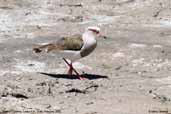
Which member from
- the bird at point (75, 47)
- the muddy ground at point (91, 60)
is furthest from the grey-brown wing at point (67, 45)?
the muddy ground at point (91, 60)

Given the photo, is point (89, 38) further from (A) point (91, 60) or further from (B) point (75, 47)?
(A) point (91, 60)

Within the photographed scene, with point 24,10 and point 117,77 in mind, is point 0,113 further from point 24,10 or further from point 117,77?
point 24,10

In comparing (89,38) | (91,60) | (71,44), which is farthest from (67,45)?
(91,60)

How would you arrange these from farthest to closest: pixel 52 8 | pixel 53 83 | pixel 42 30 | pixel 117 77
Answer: pixel 52 8
pixel 42 30
pixel 117 77
pixel 53 83

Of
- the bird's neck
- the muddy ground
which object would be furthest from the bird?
the muddy ground

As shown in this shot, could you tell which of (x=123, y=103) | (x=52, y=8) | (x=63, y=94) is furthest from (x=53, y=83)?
(x=52, y=8)

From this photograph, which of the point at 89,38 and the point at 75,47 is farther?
the point at 89,38

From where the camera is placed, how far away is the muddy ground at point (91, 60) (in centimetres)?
945

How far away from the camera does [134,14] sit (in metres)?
16.8

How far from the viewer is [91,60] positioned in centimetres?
1273

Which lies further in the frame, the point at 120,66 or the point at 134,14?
the point at 134,14

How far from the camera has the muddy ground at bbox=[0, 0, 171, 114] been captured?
372 inches

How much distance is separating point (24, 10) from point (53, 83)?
6.33m

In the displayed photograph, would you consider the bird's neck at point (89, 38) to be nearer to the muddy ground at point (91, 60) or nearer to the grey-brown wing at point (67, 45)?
the grey-brown wing at point (67, 45)
